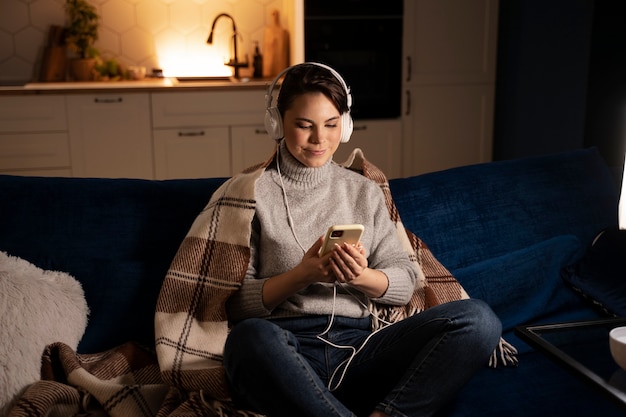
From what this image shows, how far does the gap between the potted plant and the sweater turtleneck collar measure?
283 cm

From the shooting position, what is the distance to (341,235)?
5.38 feet

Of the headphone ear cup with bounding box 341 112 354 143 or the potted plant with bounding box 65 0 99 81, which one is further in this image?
the potted plant with bounding box 65 0 99 81

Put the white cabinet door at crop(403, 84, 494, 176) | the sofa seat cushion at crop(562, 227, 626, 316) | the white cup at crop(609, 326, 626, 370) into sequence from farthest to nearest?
the white cabinet door at crop(403, 84, 494, 176) → the sofa seat cushion at crop(562, 227, 626, 316) → the white cup at crop(609, 326, 626, 370)

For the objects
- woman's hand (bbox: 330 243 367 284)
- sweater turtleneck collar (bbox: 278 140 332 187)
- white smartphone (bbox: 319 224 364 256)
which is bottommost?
woman's hand (bbox: 330 243 367 284)

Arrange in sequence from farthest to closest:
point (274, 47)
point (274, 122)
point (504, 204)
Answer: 1. point (274, 47)
2. point (504, 204)
3. point (274, 122)

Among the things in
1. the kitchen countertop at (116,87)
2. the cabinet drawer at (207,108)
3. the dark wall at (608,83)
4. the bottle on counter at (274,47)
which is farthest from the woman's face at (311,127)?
the bottle on counter at (274,47)

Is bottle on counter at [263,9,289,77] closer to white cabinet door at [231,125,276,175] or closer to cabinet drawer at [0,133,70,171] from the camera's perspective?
white cabinet door at [231,125,276,175]

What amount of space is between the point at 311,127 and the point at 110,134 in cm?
257

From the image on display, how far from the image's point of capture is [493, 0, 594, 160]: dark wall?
166 inches

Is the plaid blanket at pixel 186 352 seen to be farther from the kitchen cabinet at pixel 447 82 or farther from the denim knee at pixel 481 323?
the kitchen cabinet at pixel 447 82

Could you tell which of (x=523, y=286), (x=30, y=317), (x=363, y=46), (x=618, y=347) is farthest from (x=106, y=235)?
(x=363, y=46)

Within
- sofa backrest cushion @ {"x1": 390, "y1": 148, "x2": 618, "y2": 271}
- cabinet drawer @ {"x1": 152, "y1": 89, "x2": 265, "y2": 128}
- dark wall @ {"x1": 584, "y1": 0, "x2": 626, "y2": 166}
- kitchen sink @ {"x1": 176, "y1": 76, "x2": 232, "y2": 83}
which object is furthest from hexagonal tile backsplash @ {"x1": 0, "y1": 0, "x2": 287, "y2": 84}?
sofa backrest cushion @ {"x1": 390, "y1": 148, "x2": 618, "y2": 271}

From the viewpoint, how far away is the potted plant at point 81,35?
4359 mm

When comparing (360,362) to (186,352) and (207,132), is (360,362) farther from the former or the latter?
(207,132)
